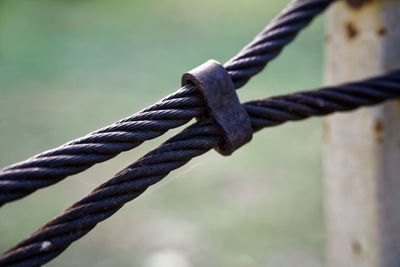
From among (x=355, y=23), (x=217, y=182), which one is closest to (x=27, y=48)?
(x=217, y=182)

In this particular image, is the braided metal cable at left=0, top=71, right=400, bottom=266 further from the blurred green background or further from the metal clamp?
the blurred green background

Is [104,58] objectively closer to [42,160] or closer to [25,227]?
[25,227]

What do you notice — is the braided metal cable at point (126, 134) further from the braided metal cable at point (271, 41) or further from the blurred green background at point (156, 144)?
the blurred green background at point (156, 144)

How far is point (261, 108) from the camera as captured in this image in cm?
66

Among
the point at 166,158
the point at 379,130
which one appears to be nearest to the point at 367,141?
the point at 379,130

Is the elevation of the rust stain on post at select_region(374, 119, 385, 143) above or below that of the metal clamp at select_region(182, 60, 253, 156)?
below

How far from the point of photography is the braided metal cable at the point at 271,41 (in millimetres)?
657

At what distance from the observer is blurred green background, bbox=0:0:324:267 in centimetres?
195

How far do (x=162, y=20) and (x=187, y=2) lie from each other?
1195 mm

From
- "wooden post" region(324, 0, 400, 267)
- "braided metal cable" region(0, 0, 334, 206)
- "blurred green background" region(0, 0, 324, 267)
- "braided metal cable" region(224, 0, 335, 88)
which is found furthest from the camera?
"blurred green background" region(0, 0, 324, 267)

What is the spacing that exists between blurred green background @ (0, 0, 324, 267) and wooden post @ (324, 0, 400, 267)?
1.07 ft

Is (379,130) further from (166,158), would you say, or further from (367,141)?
(166,158)

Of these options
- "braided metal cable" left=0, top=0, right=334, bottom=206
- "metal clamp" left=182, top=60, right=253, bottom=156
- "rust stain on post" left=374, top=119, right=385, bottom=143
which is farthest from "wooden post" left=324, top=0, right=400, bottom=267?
"metal clamp" left=182, top=60, right=253, bottom=156

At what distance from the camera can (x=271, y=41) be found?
27.8 inches
